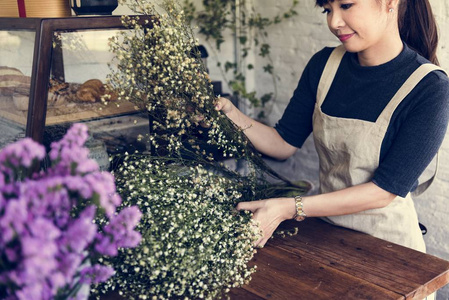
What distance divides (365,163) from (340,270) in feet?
1.64

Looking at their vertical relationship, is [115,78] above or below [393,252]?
above

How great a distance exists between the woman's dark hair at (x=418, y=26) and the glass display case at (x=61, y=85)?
78cm

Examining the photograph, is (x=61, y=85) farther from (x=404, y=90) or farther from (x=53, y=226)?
(x=404, y=90)

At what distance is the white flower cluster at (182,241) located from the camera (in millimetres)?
1191

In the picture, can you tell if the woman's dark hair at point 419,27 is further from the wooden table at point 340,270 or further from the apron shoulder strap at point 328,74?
the wooden table at point 340,270

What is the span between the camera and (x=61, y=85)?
149 centimetres

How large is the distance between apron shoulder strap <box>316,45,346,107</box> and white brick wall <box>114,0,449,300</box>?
2.08 feet

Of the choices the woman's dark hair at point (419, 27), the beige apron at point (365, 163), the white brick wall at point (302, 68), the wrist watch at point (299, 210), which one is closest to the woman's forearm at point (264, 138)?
the beige apron at point (365, 163)

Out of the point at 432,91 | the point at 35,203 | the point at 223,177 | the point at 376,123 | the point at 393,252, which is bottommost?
the point at 393,252

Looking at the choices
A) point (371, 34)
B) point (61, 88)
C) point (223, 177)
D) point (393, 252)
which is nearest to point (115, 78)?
point (61, 88)

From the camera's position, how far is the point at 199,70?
165cm

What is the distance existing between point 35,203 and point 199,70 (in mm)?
986

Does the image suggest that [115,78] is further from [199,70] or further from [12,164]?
[12,164]

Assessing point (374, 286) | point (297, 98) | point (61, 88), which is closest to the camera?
point (374, 286)
